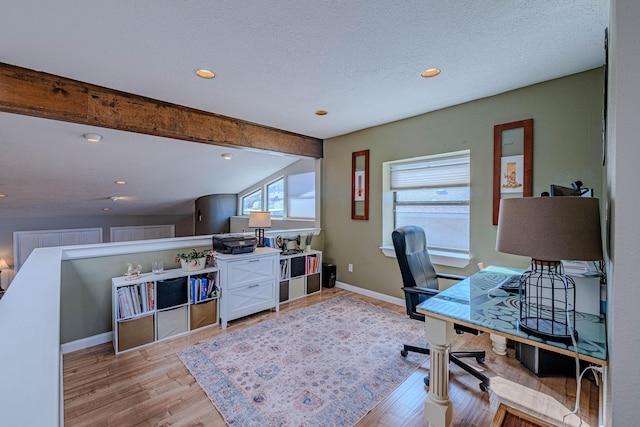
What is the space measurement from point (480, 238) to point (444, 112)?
4.57 feet

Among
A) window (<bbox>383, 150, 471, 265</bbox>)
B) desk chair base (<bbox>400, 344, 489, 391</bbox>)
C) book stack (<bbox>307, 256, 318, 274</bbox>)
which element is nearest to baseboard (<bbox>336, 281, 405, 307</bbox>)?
book stack (<bbox>307, 256, 318, 274</bbox>)

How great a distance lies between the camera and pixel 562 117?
2.35 meters

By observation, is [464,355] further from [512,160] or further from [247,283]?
[247,283]

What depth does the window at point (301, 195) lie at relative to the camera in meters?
5.15

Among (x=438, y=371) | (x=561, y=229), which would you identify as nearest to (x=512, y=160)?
(x=561, y=229)

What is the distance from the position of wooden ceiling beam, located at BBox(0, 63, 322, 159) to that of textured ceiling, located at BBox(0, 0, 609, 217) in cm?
12

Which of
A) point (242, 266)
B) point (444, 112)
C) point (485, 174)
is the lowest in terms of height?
point (242, 266)

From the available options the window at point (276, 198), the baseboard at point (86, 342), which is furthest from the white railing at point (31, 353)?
the window at point (276, 198)

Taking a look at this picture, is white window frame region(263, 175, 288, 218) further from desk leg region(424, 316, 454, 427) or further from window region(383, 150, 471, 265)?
desk leg region(424, 316, 454, 427)

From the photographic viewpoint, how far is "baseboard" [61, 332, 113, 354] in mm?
2392

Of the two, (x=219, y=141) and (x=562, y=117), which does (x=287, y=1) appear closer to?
(x=219, y=141)

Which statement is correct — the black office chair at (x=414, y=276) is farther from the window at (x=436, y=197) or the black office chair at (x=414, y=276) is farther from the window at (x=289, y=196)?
the window at (x=289, y=196)

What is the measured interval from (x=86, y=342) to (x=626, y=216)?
11.6 ft

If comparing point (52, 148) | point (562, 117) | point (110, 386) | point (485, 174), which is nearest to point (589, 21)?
point (562, 117)
